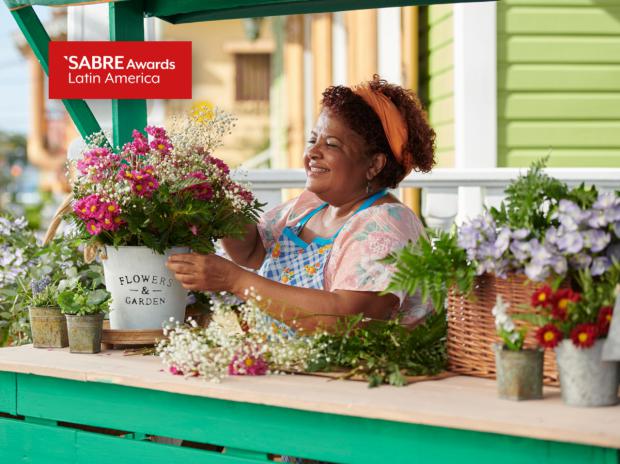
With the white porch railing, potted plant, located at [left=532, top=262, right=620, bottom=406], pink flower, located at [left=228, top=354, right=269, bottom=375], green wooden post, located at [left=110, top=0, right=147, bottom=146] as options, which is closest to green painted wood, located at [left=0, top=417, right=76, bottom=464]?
pink flower, located at [left=228, top=354, right=269, bottom=375]

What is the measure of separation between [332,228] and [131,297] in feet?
1.84

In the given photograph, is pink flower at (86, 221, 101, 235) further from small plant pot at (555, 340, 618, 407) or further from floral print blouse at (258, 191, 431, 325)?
small plant pot at (555, 340, 618, 407)

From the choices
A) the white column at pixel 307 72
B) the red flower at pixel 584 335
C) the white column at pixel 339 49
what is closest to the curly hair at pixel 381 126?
the red flower at pixel 584 335

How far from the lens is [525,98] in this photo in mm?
5031

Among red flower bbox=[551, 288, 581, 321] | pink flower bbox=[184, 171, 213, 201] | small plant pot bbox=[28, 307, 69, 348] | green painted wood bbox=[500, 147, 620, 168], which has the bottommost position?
small plant pot bbox=[28, 307, 69, 348]

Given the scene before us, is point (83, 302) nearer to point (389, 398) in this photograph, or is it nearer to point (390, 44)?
point (389, 398)

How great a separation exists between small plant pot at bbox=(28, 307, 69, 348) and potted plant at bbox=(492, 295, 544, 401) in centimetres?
115

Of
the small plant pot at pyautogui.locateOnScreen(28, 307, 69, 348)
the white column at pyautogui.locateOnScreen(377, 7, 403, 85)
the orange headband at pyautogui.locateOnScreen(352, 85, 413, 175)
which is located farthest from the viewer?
the white column at pyautogui.locateOnScreen(377, 7, 403, 85)

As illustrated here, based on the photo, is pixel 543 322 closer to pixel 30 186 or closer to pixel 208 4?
→ pixel 208 4

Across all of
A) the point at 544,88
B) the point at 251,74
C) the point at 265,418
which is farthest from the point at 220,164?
the point at 251,74

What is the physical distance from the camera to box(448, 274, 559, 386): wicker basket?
6.06ft

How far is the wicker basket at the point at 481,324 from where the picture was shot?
6.06ft

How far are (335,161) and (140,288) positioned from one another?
589 millimetres

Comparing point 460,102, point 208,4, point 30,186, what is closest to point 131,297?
point 208,4
